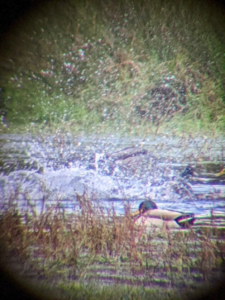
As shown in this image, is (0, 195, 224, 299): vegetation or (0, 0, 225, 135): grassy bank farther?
(0, 0, 225, 135): grassy bank

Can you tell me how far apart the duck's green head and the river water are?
28 mm

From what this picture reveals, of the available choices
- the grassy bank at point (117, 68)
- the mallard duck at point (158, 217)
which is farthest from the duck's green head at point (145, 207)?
the grassy bank at point (117, 68)

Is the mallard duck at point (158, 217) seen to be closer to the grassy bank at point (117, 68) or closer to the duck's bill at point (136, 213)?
the duck's bill at point (136, 213)

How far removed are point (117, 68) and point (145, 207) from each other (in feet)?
2.52

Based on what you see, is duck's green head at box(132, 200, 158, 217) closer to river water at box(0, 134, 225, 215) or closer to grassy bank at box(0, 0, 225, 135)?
river water at box(0, 134, 225, 215)

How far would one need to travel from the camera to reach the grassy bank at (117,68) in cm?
149

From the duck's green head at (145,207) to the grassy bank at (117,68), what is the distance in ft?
1.24

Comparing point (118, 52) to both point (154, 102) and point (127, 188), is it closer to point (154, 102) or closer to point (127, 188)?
point (154, 102)

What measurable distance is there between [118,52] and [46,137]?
610mm

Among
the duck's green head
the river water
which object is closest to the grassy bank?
the river water

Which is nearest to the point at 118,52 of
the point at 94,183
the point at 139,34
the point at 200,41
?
the point at 139,34

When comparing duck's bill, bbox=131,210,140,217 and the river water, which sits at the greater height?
the river water

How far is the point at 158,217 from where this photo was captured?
4.66ft

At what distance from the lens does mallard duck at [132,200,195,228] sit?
1.42 metres
